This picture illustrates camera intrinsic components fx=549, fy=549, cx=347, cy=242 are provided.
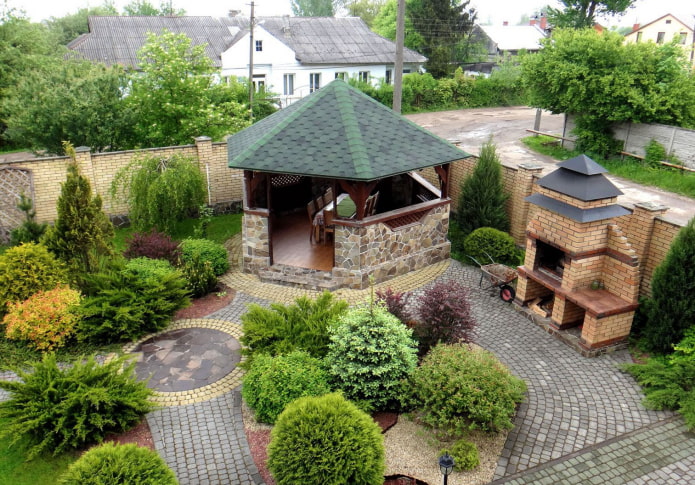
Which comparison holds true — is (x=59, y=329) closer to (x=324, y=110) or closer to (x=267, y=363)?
(x=267, y=363)

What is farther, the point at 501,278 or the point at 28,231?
the point at 501,278

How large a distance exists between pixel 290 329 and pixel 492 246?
19.6 feet

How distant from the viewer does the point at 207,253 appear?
1267 cm

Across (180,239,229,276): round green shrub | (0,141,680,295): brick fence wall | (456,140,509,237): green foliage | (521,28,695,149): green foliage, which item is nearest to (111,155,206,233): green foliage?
(0,141,680,295): brick fence wall

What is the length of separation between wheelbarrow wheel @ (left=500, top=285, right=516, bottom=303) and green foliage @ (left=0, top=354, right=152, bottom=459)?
734cm

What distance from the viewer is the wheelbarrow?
11.5 metres

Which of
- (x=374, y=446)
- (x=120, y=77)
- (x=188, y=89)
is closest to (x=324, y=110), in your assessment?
(x=188, y=89)

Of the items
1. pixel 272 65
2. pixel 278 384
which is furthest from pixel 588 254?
pixel 272 65

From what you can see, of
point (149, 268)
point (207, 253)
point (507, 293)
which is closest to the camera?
point (149, 268)

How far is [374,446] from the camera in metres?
6.56

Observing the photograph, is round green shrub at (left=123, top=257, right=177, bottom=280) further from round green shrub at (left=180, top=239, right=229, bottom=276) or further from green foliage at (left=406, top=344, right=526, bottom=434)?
green foliage at (left=406, top=344, right=526, bottom=434)

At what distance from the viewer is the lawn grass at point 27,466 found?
703 cm

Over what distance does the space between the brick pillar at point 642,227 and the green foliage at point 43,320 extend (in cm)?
1043

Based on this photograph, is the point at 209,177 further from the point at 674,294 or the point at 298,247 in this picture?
the point at 674,294
